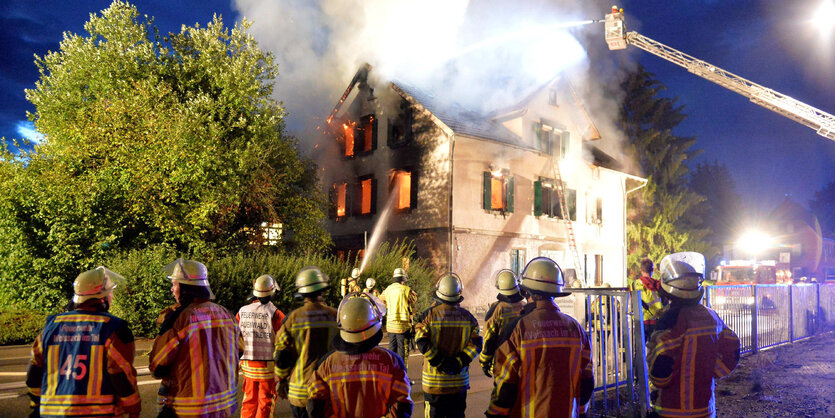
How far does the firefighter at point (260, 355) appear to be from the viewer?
5.72 metres

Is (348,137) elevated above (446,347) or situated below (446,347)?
above

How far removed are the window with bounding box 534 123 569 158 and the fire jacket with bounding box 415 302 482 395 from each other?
2069 centimetres

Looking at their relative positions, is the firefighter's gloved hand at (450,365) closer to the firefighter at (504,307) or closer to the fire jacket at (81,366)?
the firefighter at (504,307)

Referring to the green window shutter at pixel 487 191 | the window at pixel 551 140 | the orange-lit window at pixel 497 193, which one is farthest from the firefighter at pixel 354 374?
the window at pixel 551 140

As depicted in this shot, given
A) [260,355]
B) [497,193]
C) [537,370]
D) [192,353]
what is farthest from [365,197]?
[537,370]

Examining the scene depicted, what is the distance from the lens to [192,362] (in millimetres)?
3879

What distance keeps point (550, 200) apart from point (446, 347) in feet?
68.2

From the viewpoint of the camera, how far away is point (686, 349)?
12.6 feet

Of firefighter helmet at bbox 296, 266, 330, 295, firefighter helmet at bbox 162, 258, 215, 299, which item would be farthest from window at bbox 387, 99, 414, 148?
firefighter helmet at bbox 162, 258, 215, 299

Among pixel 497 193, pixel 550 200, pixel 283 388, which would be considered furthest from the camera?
pixel 550 200

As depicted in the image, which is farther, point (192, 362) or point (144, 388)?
point (144, 388)

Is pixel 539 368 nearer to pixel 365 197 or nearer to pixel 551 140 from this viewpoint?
pixel 365 197

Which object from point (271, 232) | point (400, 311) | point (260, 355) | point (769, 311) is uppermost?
point (271, 232)

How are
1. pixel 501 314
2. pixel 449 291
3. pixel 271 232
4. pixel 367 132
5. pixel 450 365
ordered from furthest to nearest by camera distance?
1. pixel 367 132
2. pixel 271 232
3. pixel 501 314
4. pixel 449 291
5. pixel 450 365
